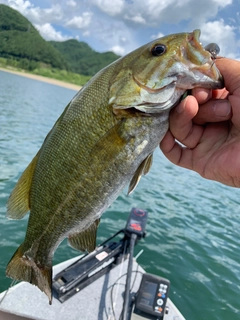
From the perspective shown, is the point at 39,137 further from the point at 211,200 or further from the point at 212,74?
the point at 212,74

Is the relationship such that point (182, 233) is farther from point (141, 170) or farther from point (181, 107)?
point (181, 107)

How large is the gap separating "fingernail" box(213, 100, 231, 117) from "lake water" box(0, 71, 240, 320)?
Result: 5167 mm

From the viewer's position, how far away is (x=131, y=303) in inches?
192

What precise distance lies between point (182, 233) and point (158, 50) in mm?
8633

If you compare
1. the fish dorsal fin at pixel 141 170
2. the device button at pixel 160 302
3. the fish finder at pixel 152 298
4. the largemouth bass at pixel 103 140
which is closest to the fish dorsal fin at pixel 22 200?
the largemouth bass at pixel 103 140

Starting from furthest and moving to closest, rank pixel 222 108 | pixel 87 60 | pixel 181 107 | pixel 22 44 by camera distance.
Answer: pixel 87 60
pixel 22 44
pixel 222 108
pixel 181 107

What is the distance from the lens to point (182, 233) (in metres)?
10.0

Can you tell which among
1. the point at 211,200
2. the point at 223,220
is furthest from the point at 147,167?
the point at 211,200

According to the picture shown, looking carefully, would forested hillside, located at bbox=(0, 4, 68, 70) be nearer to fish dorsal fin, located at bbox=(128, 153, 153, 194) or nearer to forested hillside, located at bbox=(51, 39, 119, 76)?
forested hillside, located at bbox=(51, 39, 119, 76)

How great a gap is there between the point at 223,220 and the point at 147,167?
34.2 feet

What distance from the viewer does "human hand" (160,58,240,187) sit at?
2396 millimetres

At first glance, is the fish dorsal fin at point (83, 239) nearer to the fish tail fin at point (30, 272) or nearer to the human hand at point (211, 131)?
the fish tail fin at point (30, 272)

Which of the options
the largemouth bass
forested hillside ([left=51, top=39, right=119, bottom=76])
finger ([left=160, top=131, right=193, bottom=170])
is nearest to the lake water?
the largemouth bass

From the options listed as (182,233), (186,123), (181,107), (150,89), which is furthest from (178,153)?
(182,233)
